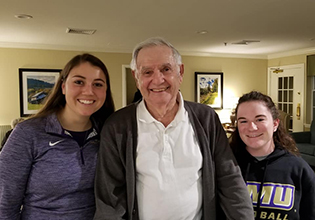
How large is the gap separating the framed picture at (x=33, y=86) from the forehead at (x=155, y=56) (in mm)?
4970

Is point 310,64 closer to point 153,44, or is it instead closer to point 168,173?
point 153,44

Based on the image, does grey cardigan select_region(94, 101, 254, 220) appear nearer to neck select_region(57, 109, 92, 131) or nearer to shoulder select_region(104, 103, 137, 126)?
shoulder select_region(104, 103, 137, 126)

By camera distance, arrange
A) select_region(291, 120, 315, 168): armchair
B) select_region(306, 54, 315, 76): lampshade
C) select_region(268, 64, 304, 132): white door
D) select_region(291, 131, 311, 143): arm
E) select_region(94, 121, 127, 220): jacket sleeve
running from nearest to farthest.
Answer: select_region(94, 121, 127, 220): jacket sleeve, select_region(291, 120, 315, 168): armchair, select_region(291, 131, 311, 143): arm, select_region(306, 54, 315, 76): lampshade, select_region(268, 64, 304, 132): white door

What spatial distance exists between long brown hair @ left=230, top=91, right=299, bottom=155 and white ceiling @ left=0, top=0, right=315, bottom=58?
199 cm

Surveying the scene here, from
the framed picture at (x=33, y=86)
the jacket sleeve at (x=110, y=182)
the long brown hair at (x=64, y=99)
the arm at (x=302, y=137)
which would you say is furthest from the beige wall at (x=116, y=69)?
the jacket sleeve at (x=110, y=182)

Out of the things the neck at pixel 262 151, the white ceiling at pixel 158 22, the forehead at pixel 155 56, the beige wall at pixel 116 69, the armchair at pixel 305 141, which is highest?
the white ceiling at pixel 158 22

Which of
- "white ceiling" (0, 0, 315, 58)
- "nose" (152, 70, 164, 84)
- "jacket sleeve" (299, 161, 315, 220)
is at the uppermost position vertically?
"white ceiling" (0, 0, 315, 58)

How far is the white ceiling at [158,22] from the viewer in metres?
3.25

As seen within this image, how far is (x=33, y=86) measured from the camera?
5859 mm

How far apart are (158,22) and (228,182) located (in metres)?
3.17

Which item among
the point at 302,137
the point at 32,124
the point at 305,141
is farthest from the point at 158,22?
the point at 305,141

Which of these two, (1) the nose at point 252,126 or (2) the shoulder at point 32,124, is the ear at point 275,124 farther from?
(2) the shoulder at point 32,124

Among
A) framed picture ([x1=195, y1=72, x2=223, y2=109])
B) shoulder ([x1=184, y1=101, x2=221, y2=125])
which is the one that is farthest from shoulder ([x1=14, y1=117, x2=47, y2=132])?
framed picture ([x1=195, y1=72, x2=223, y2=109])

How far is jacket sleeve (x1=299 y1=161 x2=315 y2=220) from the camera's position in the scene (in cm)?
139
